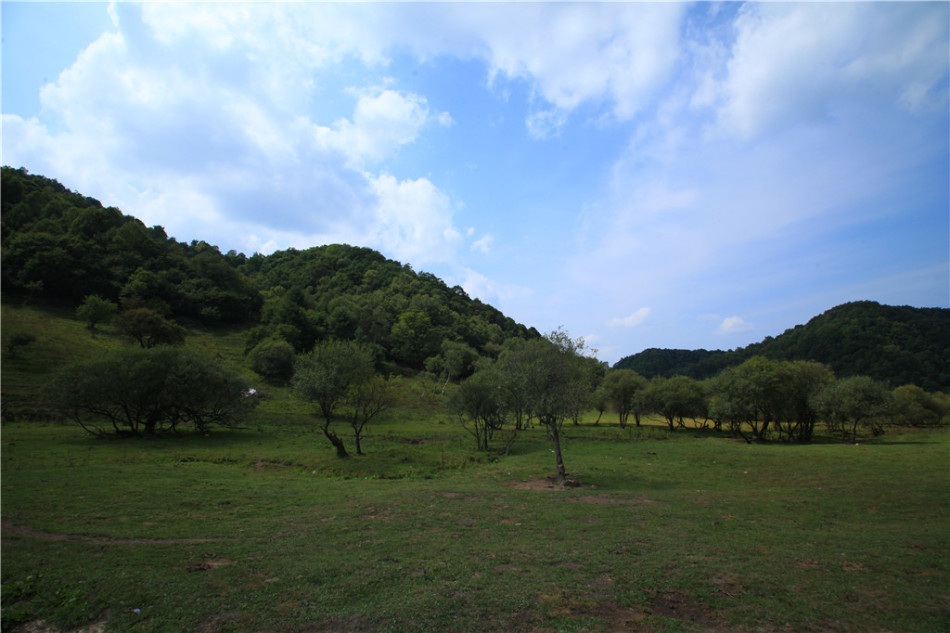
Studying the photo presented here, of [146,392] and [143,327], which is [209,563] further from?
[143,327]

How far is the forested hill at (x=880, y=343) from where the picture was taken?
91.8 m

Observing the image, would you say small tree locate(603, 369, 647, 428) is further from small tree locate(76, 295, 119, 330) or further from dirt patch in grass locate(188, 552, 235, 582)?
→ small tree locate(76, 295, 119, 330)

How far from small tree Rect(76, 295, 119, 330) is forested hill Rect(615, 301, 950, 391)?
5388 inches

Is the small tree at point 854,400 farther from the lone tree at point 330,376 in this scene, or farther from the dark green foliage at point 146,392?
the dark green foliage at point 146,392

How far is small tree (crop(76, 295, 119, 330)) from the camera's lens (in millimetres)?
59344

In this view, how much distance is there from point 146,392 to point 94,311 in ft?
126

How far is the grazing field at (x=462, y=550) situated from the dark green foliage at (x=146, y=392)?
1014 cm

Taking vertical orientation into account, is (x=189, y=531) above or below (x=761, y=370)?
below

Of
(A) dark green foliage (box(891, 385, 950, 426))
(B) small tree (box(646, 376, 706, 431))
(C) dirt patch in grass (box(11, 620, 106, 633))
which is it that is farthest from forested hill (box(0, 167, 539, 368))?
(A) dark green foliage (box(891, 385, 950, 426))

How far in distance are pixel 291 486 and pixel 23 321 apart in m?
63.4

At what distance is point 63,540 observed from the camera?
1016 cm

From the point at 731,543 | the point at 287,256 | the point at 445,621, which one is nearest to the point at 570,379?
A: the point at 731,543

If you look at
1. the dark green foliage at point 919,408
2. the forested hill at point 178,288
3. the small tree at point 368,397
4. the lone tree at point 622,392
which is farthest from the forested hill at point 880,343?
the small tree at point 368,397

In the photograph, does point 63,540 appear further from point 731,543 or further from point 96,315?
point 96,315
